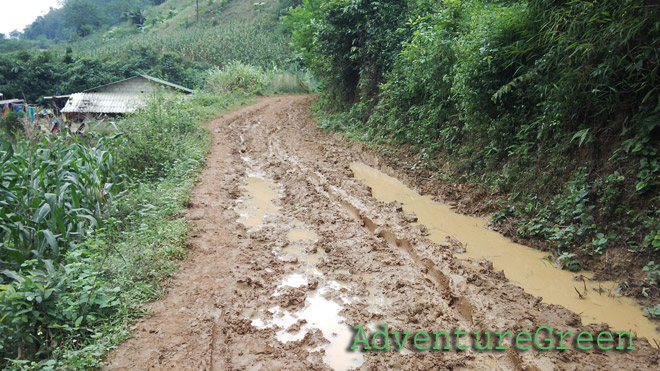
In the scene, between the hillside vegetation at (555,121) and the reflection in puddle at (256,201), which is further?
the reflection in puddle at (256,201)

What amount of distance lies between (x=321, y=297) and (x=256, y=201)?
3393 mm

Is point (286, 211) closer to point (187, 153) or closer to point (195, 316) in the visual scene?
point (195, 316)

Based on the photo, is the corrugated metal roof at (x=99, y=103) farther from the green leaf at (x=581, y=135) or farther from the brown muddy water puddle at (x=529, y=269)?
the green leaf at (x=581, y=135)

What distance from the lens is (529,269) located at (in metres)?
4.69

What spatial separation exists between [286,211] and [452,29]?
5.43 metres

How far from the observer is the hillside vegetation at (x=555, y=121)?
456 cm

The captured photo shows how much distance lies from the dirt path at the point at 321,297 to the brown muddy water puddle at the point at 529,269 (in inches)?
11.1

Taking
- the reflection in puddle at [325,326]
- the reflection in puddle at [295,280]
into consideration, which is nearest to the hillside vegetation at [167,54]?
the reflection in puddle at [295,280]

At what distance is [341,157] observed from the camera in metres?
9.74

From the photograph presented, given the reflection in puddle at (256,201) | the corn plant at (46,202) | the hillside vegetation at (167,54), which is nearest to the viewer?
the corn plant at (46,202)

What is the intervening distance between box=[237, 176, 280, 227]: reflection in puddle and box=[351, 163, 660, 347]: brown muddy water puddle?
1.85m

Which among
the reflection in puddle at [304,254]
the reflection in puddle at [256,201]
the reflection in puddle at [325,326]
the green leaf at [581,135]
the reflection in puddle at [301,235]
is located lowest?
the reflection in puddle at [256,201]

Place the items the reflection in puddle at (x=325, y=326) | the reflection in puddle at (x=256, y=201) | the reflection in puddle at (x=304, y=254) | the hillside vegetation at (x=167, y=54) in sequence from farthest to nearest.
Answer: the hillside vegetation at (x=167, y=54) → the reflection in puddle at (x=256, y=201) → the reflection in puddle at (x=304, y=254) → the reflection in puddle at (x=325, y=326)

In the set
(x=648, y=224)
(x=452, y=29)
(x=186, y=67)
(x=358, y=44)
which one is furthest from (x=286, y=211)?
(x=186, y=67)
